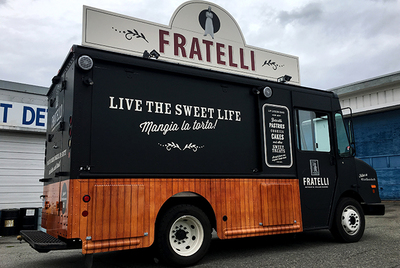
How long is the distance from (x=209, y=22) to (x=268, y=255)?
544 centimetres

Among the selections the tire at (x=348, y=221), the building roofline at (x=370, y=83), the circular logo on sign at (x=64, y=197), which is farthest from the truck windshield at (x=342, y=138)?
the building roofline at (x=370, y=83)

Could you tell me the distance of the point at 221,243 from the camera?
24.7ft

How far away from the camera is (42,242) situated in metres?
4.61

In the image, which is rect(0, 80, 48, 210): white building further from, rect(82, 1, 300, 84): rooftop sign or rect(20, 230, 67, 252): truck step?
rect(20, 230, 67, 252): truck step

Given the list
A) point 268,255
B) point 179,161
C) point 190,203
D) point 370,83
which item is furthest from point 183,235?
point 370,83

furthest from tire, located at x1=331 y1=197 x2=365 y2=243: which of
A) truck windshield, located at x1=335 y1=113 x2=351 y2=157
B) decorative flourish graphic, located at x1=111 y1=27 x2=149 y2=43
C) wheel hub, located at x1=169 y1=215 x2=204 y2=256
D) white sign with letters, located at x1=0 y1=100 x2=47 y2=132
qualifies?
white sign with letters, located at x1=0 y1=100 x2=47 y2=132

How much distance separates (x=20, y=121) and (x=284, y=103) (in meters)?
8.92

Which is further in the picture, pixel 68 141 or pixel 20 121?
pixel 20 121

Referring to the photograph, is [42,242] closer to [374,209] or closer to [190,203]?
[190,203]

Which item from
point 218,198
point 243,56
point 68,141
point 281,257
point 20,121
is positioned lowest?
point 281,257

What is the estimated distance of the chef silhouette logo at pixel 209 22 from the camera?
8.30 metres

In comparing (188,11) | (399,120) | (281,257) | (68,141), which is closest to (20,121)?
(188,11)

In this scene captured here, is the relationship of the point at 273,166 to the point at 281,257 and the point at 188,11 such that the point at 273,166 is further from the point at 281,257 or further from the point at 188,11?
the point at 188,11

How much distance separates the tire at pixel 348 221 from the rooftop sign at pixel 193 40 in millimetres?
3516
